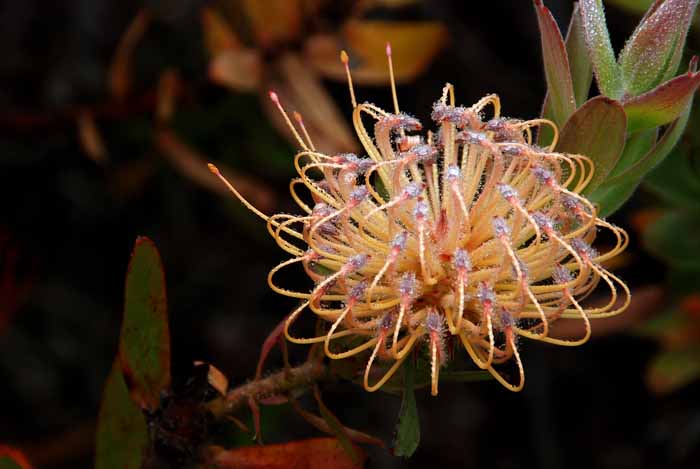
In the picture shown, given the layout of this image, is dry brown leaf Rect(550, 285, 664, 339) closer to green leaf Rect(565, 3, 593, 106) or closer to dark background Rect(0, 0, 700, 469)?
dark background Rect(0, 0, 700, 469)

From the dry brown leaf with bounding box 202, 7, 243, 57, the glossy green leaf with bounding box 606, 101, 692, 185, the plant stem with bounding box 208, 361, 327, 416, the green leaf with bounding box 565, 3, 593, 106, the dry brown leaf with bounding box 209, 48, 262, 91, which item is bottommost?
the plant stem with bounding box 208, 361, 327, 416

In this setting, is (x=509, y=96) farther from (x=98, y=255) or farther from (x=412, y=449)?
(x=412, y=449)

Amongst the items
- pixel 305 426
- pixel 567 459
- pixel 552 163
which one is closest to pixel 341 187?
pixel 552 163

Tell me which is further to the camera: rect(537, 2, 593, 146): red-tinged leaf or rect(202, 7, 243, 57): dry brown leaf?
rect(202, 7, 243, 57): dry brown leaf

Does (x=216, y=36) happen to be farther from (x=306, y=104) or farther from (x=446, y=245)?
(x=446, y=245)

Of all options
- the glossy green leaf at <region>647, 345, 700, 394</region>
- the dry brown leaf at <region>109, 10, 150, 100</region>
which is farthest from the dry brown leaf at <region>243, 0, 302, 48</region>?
the glossy green leaf at <region>647, 345, 700, 394</region>

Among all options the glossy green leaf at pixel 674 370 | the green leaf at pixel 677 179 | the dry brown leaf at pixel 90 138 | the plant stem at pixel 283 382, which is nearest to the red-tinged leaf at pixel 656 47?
the green leaf at pixel 677 179

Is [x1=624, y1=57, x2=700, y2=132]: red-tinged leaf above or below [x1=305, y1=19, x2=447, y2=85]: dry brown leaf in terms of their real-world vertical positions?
above
